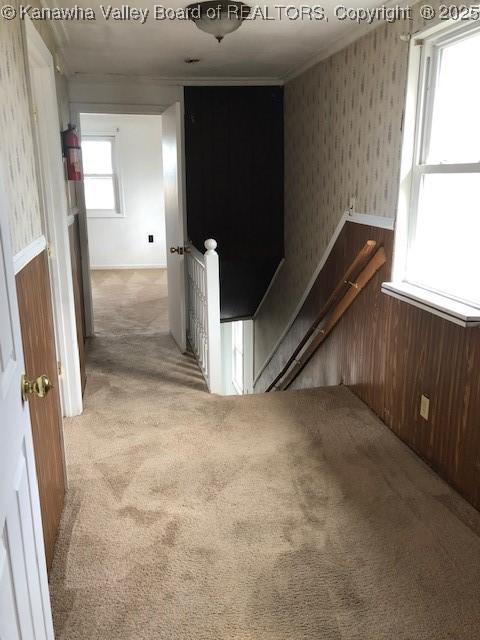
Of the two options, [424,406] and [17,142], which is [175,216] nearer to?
[17,142]

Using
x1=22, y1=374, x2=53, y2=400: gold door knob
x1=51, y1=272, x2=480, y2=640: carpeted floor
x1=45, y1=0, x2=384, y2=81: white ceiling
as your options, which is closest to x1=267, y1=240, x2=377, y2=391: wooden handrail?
x1=51, y1=272, x2=480, y2=640: carpeted floor

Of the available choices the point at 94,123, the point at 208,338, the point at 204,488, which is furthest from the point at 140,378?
the point at 94,123

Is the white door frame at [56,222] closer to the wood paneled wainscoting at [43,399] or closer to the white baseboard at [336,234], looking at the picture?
the wood paneled wainscoting at [43,399]

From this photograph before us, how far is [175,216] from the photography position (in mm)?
4270

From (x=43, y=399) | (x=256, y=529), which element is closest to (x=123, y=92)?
(x=43, y=399)

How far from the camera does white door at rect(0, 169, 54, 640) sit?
41.5 inches

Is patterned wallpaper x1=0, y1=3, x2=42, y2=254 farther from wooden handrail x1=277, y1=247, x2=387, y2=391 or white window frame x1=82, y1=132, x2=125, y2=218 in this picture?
white window frame x1=82, y1=132, x2=125, y2=218

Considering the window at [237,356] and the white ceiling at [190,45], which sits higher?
the white ceiling at [190,45]

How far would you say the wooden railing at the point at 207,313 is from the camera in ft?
10.9

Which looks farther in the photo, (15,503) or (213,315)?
(213,315)

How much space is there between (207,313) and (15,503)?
234cm

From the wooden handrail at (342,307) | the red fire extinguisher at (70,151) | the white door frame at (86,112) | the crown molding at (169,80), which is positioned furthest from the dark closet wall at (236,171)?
the red fire extinguisher at (70,151)

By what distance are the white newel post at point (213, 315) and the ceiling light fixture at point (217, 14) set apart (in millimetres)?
1174

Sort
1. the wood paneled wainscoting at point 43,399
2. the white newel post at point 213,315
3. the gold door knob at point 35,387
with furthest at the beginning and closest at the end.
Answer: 1. the white newel post at point 213,315
2. the wood paneled wainscoting at point 43,399
3. the gold door knob at point 35,387
